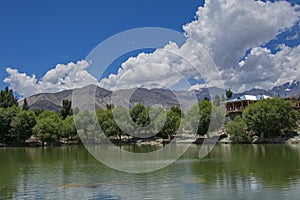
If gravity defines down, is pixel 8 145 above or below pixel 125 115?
below

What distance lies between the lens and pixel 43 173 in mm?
34812

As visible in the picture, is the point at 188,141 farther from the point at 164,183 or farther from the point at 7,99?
the point at 164,183

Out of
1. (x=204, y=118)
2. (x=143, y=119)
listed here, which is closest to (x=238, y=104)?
(x=204, y=118)

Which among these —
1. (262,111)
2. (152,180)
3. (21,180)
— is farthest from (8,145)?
(152,180)

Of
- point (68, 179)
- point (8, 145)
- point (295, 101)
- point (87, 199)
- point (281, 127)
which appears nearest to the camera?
point (87, 199)

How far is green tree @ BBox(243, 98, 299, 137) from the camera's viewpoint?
78.6 m

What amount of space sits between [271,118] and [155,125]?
3054 centimetres

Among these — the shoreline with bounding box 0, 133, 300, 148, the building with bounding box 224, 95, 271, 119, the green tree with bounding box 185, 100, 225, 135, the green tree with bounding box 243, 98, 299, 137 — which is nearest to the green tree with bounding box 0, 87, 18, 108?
the shoreline with bounding box 0, 133, 300, 148

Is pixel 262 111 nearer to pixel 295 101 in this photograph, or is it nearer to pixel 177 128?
pixel 177 128

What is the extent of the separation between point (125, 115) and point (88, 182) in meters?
69.2

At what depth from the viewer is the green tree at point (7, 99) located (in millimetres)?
111125

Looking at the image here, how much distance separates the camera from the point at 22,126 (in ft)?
303

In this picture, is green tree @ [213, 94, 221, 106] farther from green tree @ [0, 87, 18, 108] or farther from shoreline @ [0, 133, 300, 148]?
green tree @ [0, 87, 18, 108]

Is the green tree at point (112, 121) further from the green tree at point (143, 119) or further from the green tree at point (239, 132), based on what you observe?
the green tree at point (239, 132)
